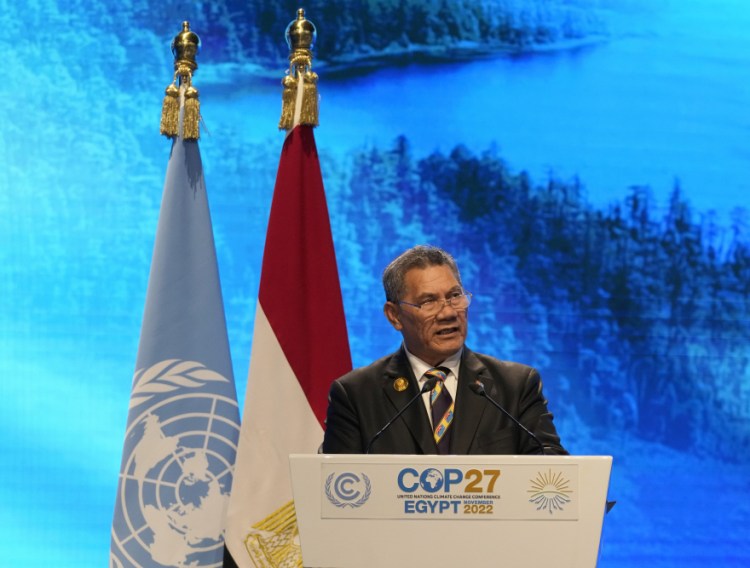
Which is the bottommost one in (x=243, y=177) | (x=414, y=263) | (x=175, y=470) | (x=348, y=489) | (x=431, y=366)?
(x=175, y=470)

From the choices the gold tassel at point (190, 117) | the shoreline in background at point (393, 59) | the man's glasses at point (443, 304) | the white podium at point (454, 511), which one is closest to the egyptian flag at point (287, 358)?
the gold tassel at point (190, 117)

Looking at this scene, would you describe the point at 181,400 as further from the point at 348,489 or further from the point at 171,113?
the point at 348,489

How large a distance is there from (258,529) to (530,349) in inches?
53.4

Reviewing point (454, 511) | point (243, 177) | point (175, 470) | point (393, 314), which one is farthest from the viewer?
point (243, 177)

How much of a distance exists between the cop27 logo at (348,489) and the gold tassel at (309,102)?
1.85m

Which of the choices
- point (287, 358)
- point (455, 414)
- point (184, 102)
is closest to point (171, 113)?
point (184, 102)

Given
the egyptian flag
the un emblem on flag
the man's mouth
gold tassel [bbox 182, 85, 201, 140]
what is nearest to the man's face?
the man's mouth

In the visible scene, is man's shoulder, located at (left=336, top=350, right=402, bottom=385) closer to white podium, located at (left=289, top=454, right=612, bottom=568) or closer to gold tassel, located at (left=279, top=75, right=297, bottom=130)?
white podium, located at (left=289, top=454, right=612, bottom=568)

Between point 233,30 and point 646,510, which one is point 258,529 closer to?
point 646,510

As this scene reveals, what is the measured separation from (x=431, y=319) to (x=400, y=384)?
7.2 inches

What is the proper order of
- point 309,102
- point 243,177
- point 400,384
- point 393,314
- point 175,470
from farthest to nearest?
point 243,177
point 309,102
point 175,470
point 393,314
point 400,384

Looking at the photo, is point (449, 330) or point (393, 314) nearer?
point (449, 330)

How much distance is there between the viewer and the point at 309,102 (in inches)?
132

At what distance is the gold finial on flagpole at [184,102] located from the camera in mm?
3422
